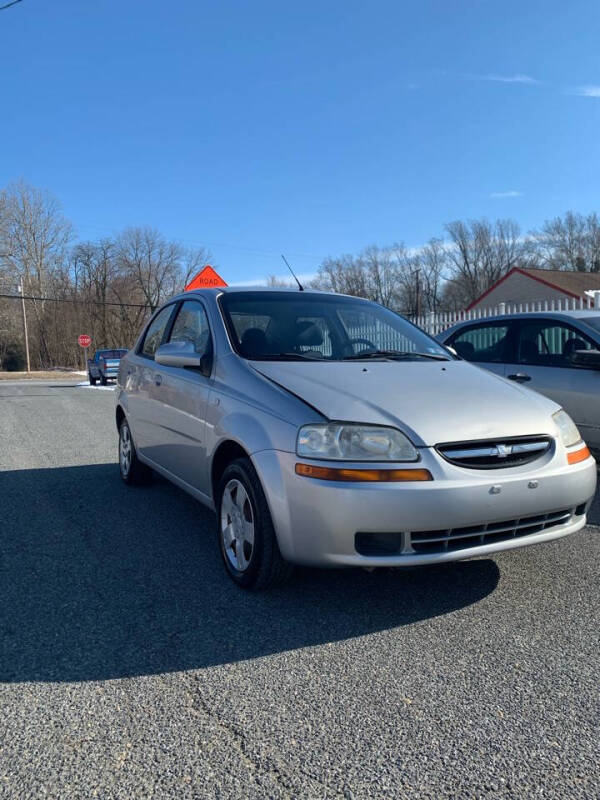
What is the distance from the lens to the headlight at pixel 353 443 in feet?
9.75

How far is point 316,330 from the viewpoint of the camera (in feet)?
14.3

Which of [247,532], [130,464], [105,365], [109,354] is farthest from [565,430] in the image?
[109,354]

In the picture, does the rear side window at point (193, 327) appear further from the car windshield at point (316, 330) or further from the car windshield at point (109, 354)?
the car windshield at point (109, 354)

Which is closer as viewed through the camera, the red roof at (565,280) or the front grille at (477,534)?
the front grille at (477,534)

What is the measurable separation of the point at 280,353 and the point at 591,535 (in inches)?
94.1

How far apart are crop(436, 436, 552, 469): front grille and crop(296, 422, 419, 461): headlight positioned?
0.19m

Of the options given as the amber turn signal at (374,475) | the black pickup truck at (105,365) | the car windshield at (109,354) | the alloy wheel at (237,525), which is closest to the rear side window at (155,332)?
the alloy wheel at (237,525)

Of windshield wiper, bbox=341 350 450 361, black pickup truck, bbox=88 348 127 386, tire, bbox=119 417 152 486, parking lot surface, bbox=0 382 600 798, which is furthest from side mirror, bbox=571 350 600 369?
black pickup truck, bbox=88 348 127 386

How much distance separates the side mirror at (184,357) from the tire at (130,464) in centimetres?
179

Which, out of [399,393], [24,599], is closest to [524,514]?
[399,393]

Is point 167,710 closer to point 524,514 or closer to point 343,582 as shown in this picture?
point 343,582

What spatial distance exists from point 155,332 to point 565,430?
345 cm

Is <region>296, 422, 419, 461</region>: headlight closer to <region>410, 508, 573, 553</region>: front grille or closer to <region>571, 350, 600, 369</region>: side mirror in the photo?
<region>410, 508, 573, 553</region>: front grille

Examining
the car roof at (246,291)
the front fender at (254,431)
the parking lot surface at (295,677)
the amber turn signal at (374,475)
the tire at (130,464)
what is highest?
the car roof at (246,291)
